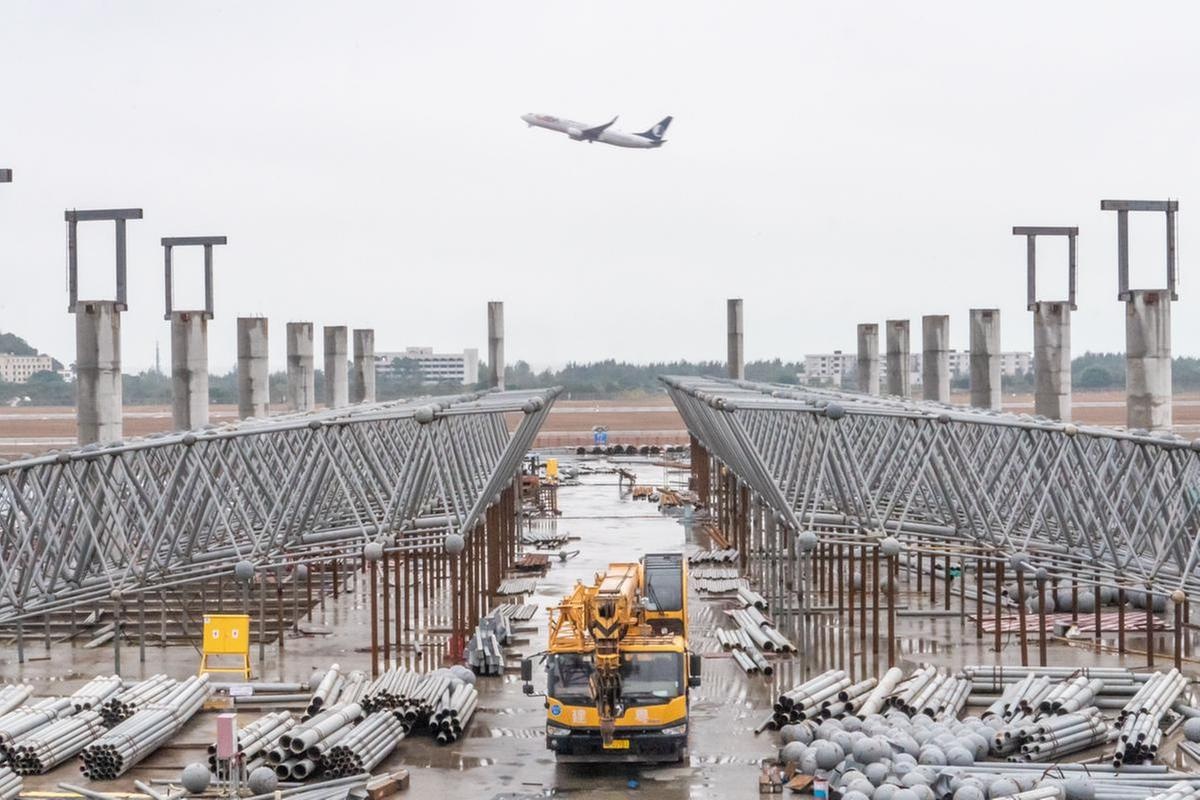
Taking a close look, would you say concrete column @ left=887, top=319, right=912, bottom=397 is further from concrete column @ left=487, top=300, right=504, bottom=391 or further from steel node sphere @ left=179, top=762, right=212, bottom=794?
steel node sphere @ left=179, top=762, right=212, bottom=794

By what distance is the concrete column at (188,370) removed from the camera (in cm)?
5984

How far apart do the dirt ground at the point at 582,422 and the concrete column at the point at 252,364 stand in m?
43.3

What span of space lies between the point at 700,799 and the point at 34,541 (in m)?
17.4

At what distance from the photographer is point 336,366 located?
80938 millimetres

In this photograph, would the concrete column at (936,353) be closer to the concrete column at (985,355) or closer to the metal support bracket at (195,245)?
the concrete column at (985,355)

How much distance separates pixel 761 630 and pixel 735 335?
6501 centimetres

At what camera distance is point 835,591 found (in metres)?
49.2

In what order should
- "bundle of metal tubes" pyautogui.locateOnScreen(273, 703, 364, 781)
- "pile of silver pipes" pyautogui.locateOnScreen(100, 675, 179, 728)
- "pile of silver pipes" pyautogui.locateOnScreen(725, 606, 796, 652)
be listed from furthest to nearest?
"pile of silver pipes" pyautogui.locateOnScreen(725, 606, 796, 652) → "pile of silver pipes" pyautogui.locateOnScreen(100, 675, 179, 728) → "bundle of metal tubes" pyautogui.locateOnScreen(273, 703, 364, 781)

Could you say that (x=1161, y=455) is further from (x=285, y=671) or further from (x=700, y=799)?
(x=285, y=671)

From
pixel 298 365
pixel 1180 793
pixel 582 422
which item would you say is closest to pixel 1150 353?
pixel 1180 793

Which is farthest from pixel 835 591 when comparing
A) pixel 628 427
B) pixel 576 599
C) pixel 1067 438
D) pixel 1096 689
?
pixel 628 427

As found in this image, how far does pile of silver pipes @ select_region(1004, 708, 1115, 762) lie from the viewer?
26.2 metres

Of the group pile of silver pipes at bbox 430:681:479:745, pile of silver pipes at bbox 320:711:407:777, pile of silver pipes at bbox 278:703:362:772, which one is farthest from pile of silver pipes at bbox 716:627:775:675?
pile of silver pipes at bbox 278:703:362:772

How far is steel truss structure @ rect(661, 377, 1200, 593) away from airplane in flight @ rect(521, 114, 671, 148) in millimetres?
62022
